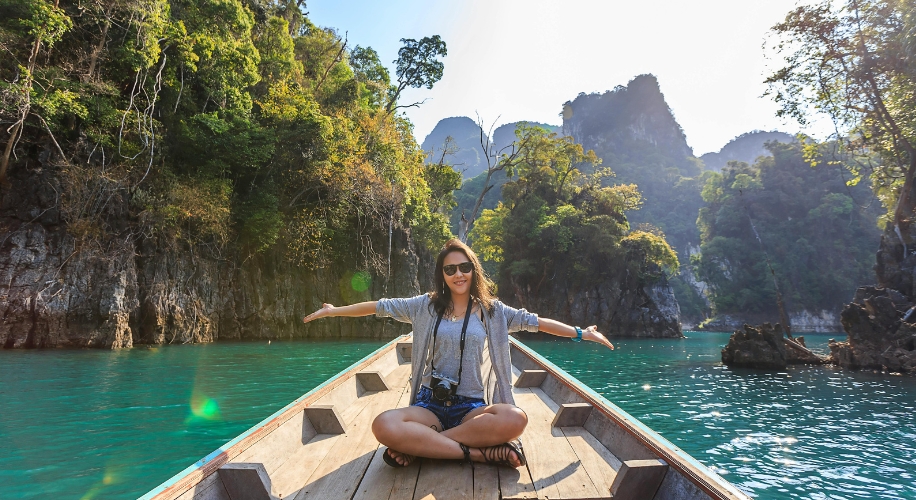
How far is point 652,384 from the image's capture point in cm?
1056

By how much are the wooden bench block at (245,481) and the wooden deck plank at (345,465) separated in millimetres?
196

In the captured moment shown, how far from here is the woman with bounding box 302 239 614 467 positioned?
2477 mm

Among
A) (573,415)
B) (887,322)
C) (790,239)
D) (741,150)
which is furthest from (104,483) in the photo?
(741,150)

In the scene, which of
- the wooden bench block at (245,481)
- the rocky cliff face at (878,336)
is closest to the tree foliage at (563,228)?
the rocky cliff face at (878,336)

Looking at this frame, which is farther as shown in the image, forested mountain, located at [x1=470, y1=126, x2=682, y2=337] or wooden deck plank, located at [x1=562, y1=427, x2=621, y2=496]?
forested mountain, located at [x1=470, y1=126, x2=682, y2=337]

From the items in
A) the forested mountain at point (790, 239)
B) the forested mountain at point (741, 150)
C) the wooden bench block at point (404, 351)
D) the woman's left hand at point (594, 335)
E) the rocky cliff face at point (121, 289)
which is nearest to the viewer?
the woman's left hand at point (594, 335)

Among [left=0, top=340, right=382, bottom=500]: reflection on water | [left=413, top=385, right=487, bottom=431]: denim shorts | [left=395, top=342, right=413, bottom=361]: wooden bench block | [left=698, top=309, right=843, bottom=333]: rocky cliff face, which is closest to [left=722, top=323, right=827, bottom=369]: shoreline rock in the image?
[left=0, top=340, right=382, bottom=500]: reflection on water

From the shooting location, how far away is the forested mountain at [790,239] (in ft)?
143

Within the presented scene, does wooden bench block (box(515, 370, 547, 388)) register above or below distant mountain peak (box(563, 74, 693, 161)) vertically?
below

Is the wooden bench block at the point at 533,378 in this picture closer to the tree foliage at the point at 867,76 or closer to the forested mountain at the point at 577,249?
the tree foliage at the point at 867,76

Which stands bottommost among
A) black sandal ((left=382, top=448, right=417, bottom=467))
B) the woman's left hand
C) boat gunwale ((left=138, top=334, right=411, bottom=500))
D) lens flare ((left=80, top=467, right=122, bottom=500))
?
lens flare ((left=80, top=467, right=122, bottom=500))

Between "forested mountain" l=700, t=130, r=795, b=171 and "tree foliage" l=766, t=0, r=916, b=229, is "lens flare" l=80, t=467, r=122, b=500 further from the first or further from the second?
"forested mountain" l=700, t=130, r=795, b=171

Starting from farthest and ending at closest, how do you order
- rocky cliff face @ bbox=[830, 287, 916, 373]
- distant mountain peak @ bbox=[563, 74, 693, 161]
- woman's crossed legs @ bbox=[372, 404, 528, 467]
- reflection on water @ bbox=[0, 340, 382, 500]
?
distant mountain peak @ bbox=[563, 74, 693, 161] → rocky cliff face @ bbox=[830, 287, 916, 373] → reflection on water @ bbox=[0, 340, 382, 500] → woman's crossed legs @ bbox=[372, 404, 528, 467]

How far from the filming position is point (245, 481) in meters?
2.08
